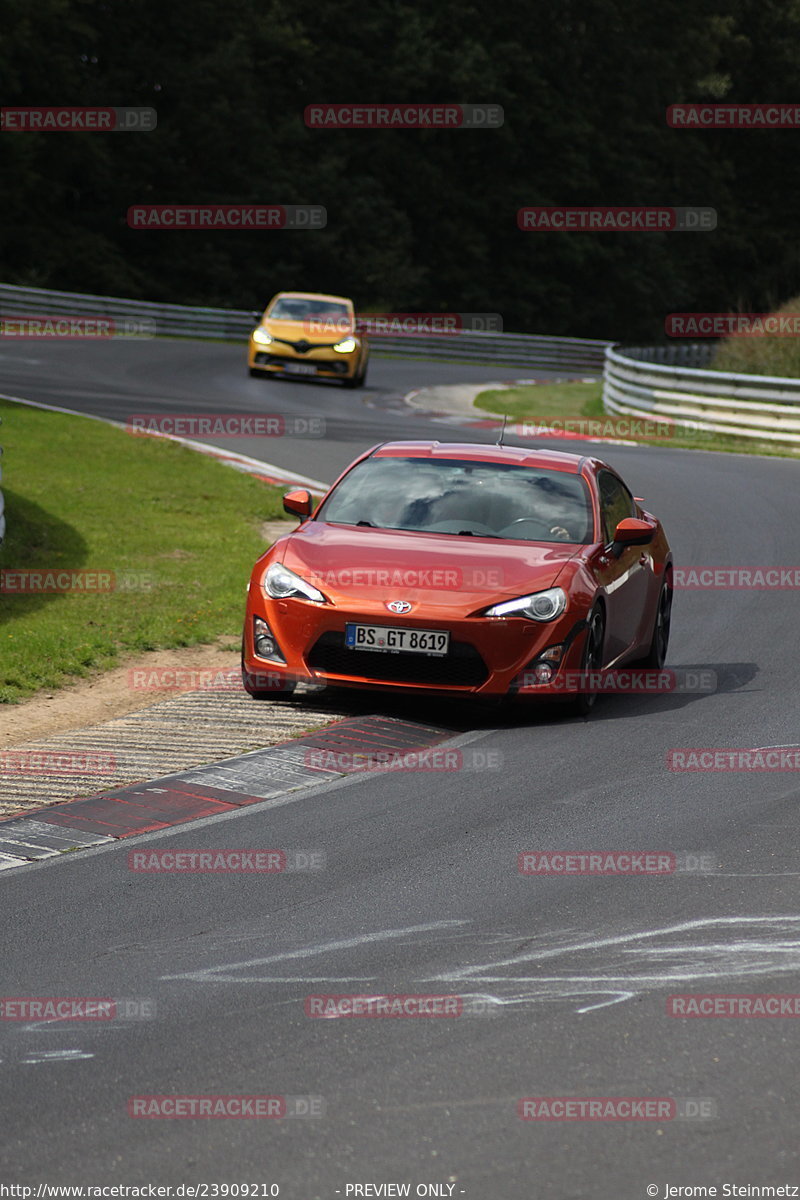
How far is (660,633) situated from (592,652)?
179 cm

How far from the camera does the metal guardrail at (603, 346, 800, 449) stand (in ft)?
91.7

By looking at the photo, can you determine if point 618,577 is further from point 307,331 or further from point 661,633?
point 307,331

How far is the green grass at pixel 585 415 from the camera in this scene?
2806 cm

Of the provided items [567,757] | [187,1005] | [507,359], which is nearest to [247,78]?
[507,359]

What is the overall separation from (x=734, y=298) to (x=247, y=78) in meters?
30.1

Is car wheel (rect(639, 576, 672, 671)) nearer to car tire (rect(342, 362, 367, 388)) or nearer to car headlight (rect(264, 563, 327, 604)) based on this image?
car headlight (rect(264, 563, 327, 604))

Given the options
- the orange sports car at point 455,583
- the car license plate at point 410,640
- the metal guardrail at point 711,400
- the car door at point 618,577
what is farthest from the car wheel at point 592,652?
the metal guardrail at point 711,400

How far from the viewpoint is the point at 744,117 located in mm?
79250

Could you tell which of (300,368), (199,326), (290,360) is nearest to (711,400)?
(300,368)

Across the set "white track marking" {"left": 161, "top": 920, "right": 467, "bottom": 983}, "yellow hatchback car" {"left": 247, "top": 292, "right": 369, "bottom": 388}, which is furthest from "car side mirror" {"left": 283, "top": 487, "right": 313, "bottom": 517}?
"yellow hatchback car" {"left": 247, "top": 292, "right": 369, "bottom": 388}

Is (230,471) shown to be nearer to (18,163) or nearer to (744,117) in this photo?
(18,163)

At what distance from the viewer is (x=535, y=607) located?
32.1ft

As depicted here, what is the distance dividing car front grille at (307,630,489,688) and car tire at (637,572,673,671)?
7.48ft

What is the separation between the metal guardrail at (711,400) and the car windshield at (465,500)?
17.4m
